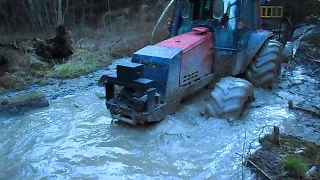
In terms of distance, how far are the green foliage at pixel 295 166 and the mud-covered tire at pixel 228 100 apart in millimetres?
1495

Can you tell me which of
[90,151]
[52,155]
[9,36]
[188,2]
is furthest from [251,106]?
[9,36]

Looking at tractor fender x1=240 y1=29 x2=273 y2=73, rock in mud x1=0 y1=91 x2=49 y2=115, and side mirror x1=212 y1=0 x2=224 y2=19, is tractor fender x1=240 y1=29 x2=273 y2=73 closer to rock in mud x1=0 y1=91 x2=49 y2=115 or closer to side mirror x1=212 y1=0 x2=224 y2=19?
side mirror x1=212 y1=0 x2=224 y2=19

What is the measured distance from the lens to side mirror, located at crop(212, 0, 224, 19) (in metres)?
6.05

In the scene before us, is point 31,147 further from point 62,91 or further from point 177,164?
Answer: point 62,91

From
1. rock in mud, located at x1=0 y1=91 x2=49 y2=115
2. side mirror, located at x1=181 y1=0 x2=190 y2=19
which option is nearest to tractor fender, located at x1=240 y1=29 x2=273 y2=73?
side mirror, located at x1=181 y1=0 x2=190 y2=19

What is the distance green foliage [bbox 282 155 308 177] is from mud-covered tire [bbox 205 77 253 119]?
58.9 inches

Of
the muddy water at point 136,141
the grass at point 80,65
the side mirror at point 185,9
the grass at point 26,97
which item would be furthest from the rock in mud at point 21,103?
the side mirror at point 185,9

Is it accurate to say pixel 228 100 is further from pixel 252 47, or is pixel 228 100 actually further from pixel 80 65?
pixel 80 65

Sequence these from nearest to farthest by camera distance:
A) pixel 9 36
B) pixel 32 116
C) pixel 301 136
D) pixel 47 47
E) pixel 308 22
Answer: pixel 301 136 < pixel 32 116 < pixel 47 47 < pixel 308 22 < pixel 9 36

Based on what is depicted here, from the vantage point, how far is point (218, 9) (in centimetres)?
608

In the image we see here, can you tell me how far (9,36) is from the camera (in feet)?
65.3

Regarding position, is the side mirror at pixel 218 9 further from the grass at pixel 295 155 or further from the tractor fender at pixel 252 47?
the grass at pixel 295 155

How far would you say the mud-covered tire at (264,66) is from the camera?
6891 millimetres

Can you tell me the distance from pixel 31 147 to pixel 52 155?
1.55 ft
